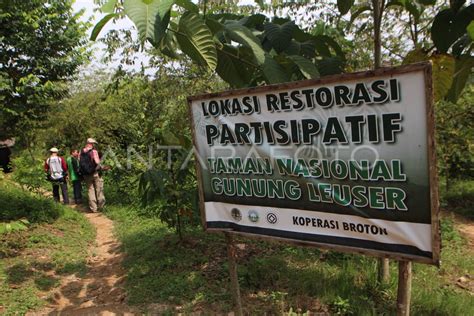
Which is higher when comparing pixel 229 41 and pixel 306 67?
pixel 229 41

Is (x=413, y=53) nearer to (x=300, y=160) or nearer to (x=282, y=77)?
(x=282, y=77)

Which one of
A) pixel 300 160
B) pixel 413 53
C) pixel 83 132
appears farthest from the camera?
pixel 83 132

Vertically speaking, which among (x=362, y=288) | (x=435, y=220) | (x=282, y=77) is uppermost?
Answer: (x=282, y=77)

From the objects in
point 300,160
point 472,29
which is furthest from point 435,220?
point 472,29

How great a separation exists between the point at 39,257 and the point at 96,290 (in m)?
1.50

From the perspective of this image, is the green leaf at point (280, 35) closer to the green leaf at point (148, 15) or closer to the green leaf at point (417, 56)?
the green leaf at point (417, 56)

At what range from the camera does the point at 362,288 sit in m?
3.67

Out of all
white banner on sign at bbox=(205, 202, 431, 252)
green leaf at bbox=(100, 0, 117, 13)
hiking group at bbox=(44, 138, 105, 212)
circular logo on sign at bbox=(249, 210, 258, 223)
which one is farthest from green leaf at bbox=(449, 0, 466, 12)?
hiking group at bbox=(44, 138, 105, 212)

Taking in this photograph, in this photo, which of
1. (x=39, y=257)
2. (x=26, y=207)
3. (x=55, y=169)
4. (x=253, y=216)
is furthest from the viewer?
(x=55, y=169)

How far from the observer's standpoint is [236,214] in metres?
2.62

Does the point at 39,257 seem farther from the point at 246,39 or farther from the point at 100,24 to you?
the point at 246,39

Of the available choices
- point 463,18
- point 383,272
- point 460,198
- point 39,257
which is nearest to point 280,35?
point 463,18

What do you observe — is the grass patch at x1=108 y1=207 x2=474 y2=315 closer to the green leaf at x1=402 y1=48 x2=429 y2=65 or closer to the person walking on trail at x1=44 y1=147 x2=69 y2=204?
the green leaf at x1=402 y1=48 x2=429 y2=65

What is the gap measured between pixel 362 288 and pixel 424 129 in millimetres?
2319
